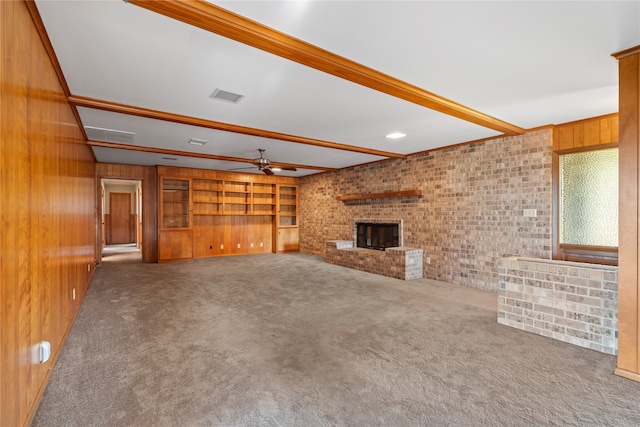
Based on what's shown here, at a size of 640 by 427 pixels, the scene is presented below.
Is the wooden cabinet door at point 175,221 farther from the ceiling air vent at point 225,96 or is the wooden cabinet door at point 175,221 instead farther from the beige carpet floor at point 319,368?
the ceiling air vent at point 225,96

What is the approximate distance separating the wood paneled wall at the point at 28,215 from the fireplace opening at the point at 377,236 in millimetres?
5504

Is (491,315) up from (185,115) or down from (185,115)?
down

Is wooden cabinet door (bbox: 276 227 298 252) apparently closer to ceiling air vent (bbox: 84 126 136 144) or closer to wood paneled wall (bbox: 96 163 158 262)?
wood paneled wall (bbox: 96 163 158 262)

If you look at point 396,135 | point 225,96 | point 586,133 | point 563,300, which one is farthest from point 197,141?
point 586,133

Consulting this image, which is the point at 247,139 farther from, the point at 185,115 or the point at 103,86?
the point at 103,86

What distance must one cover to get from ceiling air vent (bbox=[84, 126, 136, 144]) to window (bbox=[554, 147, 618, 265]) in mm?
6349

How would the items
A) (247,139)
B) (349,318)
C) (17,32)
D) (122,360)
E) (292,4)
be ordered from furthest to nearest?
(247,139) < (349,318) < (122,360) < (292,4) < (17,32)

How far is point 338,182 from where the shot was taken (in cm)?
836

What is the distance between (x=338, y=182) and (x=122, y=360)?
650cm

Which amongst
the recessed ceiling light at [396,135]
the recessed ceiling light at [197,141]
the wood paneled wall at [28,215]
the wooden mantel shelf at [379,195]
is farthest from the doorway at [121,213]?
the recessed ceiling light at [396,135]

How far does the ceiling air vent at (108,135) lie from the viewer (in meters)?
4.62

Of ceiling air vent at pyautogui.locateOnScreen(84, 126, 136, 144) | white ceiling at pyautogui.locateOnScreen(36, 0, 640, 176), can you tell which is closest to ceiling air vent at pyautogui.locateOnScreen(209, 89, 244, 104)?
white ceiling at pyautogui.locateOnScreen(36, 0, 640, 176)

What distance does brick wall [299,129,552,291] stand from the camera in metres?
4.48

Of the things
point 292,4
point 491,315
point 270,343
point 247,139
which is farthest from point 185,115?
point 491,315
